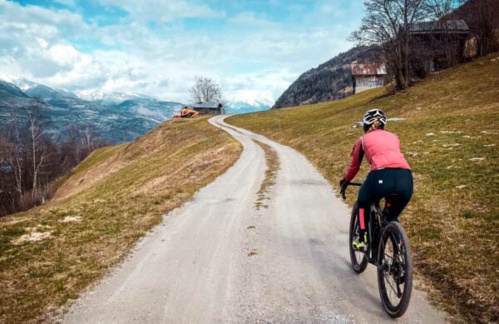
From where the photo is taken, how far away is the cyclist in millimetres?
4773

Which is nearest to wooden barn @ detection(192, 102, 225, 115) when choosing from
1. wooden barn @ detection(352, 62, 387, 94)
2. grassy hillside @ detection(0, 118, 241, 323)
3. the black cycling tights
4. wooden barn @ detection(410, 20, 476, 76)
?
wooden barn @ detection(352, 62, 387, 94)

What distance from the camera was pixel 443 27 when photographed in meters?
54.4

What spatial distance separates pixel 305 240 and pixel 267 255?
4.49 feet

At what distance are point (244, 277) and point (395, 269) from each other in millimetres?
2937

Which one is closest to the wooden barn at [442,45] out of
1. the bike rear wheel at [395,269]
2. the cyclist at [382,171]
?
the cyclist at [382,171]

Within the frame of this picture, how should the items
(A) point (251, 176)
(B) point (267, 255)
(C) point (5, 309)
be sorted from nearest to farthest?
(C) point (5, 309) → (B) point (267, 255) → (A) point (251, 176)

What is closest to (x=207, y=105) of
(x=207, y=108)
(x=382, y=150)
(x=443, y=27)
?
(x=207, y=108)

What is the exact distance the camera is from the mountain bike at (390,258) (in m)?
4.23

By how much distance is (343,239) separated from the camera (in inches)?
317

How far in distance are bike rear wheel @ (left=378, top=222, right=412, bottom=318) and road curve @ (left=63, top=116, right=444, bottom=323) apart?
0.28 metres

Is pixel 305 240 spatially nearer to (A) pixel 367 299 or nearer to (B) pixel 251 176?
(A) pixel 367 299

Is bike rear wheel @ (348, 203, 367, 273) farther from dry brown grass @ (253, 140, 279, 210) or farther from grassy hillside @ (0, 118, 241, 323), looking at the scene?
dry brown grass @ (253, 140, 279, 210)

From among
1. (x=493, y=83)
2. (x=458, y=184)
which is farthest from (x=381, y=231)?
(x=493, y=83)

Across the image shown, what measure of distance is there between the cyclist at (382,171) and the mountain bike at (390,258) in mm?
132
